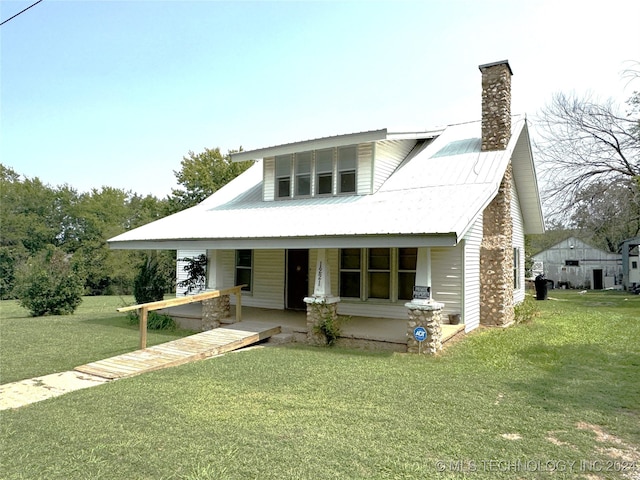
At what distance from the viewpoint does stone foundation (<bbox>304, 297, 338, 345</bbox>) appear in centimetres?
913

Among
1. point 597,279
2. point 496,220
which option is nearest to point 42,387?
point 496,220

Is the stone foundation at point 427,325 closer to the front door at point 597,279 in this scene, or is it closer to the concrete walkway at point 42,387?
the concrete walkway at point 42,387

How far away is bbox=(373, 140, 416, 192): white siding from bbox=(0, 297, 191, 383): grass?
667cm

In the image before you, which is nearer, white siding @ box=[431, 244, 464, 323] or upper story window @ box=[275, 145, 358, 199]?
white siding @ box=[431, 244, 464, 323]

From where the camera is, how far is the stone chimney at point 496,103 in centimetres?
1134

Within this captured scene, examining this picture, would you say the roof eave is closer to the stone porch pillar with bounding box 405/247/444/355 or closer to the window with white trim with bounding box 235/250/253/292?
the window with white trim with bounding box 235/250/253/292

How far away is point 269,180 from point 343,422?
975 centimetres

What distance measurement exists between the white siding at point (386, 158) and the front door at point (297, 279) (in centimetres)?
307

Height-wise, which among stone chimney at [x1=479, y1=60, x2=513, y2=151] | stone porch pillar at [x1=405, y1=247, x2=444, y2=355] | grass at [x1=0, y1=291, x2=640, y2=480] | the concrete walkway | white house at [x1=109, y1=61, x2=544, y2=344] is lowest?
the concrete walkway

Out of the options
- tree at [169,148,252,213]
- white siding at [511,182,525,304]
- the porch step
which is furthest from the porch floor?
tree at [169,148,252,213]

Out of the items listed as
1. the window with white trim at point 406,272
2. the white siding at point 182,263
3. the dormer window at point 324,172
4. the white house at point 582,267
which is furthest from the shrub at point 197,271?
the white house at point 582,267

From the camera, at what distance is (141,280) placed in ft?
45.0

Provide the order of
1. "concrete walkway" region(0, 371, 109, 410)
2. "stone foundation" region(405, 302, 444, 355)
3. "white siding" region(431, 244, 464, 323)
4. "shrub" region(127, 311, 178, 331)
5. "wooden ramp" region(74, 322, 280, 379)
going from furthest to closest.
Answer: "shrub" region(127, 311, 178, 331), "white siding" region(431, 244, 464, 323), "stone foundation" region(405, 302, 444, 355), "wooden ramp" region(74, 322, 280, 379), "concrete walkway" region(0, 371, 109, 410)

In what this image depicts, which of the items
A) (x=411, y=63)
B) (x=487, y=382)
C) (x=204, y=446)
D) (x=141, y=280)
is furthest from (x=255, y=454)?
(x=141, y=280)
